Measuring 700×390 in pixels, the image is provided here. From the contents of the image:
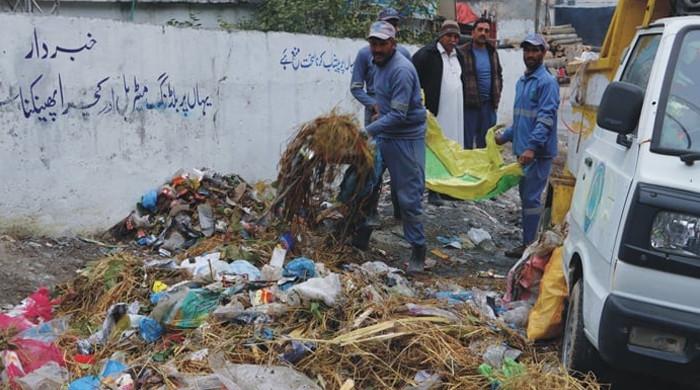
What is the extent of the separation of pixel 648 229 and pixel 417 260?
3462 mm

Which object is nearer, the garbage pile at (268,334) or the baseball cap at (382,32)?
the garbage pile at (268,334)

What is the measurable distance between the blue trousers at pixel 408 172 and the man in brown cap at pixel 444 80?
2525 mm

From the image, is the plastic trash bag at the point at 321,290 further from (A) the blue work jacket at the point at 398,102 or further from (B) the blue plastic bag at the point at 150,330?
(A) the blue work jacket at the point at 398,102

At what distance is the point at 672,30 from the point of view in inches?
157

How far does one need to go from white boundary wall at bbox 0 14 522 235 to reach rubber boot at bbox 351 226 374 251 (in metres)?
2.02

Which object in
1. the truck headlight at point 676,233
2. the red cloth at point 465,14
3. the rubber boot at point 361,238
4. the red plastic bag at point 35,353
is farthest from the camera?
the red cloth at point 465,14

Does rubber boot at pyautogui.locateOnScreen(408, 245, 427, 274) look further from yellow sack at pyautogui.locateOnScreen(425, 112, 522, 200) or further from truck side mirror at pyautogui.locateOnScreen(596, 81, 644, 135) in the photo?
truck side mirror at pyautogui.locateOnScreen(596, 81, 644, 135)

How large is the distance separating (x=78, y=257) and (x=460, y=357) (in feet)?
11.8

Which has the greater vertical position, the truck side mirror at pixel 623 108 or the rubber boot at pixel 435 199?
the truck side mirror at pixel 623 108

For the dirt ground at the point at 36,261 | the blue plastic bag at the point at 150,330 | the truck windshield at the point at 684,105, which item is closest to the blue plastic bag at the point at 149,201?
the dirt ground at the point at 36,261

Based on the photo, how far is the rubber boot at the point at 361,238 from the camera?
6.82m

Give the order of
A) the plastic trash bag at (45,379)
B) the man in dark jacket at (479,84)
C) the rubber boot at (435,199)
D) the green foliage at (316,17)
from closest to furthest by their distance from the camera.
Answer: the plastic trash bag at (45,379) → the rubber boot at (435,199) → the man in dark jacket at (479,84) → the green foliage at (316,17)

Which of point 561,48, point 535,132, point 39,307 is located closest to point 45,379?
point 39,307

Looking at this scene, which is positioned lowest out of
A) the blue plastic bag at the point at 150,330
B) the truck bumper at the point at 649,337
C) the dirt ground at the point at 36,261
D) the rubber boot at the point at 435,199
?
the rubber boot at the point at 435,199
